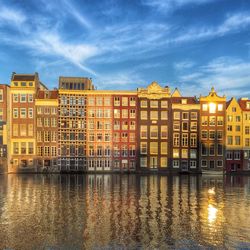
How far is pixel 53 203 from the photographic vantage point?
4656 centimetres

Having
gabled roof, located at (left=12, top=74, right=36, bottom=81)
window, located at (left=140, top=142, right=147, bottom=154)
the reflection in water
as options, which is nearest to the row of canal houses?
window, located at (left=140, top=142, right=147, bottom=154)

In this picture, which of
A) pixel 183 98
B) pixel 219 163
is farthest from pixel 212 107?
pixel 219 163

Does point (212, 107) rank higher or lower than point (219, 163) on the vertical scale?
higher

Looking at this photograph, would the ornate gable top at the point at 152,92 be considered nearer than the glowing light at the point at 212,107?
Yes

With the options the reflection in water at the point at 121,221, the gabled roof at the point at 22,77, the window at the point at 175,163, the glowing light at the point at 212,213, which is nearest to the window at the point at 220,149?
the window at the point at 175,163

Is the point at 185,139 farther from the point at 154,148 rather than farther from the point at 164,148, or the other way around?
the point at 154,148

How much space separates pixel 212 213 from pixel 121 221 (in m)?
11.5

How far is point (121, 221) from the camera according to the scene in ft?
119

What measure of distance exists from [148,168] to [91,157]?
17.7 metres

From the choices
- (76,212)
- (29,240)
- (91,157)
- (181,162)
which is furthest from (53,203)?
(181,162)

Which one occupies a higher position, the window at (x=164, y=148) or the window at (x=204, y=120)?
the window at (x=204, y=120)

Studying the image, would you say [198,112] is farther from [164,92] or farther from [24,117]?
[24,117]

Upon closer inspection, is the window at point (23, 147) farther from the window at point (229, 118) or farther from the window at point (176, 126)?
the window at point (229, 118)

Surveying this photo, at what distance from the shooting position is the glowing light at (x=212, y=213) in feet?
125
